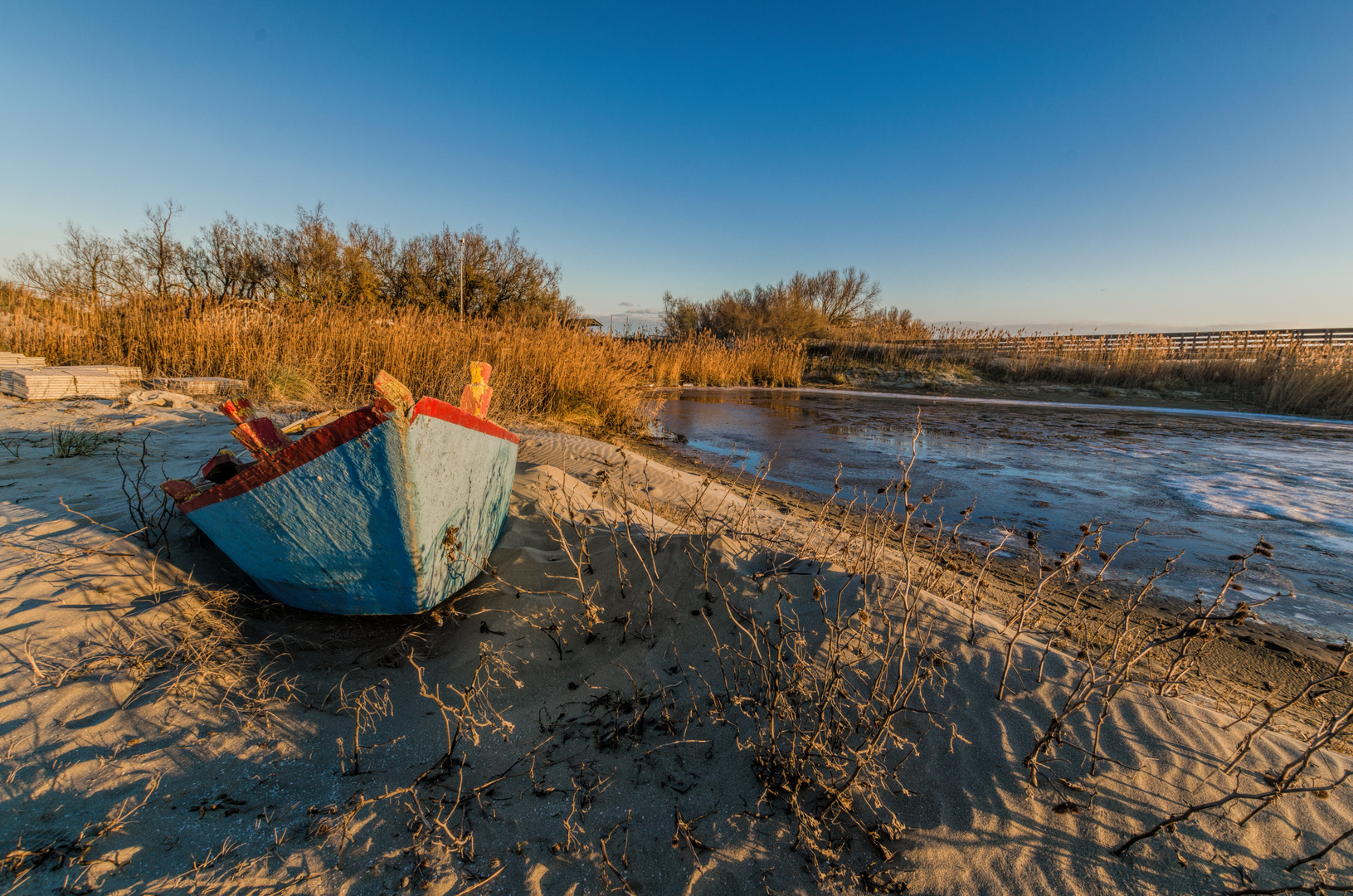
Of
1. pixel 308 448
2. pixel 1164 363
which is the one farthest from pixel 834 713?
pixel 1164 363

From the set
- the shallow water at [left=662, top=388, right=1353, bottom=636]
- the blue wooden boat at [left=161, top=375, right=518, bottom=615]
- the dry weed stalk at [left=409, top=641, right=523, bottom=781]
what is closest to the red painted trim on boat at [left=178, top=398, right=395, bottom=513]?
the blue wooden boat at [left=161, top=375, right=518, bottom=615]

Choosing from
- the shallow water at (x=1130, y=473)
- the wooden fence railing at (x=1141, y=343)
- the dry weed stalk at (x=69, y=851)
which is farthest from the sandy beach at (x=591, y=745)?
the wooden fence railing at (x=1141, y=343)

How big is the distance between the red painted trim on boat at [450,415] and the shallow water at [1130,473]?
3461mm

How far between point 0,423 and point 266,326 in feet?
13.3

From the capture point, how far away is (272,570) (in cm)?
255

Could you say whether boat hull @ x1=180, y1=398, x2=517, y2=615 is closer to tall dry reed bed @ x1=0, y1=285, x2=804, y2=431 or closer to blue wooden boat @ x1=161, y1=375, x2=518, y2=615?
blue wooden boat @ x1=161, y1=375, x2=518, y2=615

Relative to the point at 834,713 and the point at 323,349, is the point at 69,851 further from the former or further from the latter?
the point at 323,349

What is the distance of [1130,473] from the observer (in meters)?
7.18

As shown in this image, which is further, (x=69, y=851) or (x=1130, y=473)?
(x=1130, y=473)

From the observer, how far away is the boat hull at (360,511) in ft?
7.11

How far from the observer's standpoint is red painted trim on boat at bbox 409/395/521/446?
224cm

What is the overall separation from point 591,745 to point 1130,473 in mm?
8275

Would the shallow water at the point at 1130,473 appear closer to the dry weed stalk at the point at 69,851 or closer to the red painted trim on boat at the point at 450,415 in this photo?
the red painted trim on boat at the point at 450,415

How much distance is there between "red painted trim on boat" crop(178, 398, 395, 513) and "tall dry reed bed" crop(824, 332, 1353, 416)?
23.9 m
